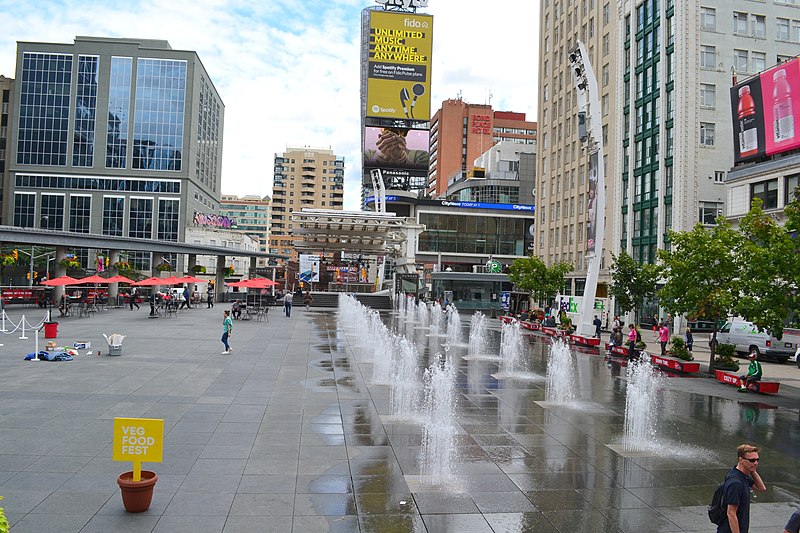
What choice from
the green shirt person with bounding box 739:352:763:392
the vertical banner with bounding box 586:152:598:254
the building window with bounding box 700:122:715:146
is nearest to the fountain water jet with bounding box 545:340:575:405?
the green shirt person with bounding box 739:352:763:392

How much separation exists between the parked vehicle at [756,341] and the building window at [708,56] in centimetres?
2591

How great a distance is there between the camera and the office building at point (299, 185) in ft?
557

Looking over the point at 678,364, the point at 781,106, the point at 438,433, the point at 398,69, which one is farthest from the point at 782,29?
the point at 398,69

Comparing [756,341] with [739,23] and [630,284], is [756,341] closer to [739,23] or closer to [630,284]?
[630,284]

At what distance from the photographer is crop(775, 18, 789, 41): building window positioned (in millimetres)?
49312

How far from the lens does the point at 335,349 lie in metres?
24.6

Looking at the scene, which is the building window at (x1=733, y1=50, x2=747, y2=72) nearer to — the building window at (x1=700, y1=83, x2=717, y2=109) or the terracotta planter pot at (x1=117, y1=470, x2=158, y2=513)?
the building window at (x1=700, y1=83, x2=717, y2=109)

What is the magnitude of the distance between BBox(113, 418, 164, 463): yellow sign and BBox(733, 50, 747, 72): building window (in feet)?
178

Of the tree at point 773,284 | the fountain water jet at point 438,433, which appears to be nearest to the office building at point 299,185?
the tree at point 773,284

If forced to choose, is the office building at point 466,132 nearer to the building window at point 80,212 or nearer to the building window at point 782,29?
the building window at point 80,212

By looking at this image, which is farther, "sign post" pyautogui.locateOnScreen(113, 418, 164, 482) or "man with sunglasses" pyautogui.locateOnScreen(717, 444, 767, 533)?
"sign post" pyautogui.locateOnScreen(113, 418, 164, 482)

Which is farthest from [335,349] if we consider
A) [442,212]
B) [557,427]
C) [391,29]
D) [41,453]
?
[391,29]

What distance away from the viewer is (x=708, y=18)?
47875 millimetres

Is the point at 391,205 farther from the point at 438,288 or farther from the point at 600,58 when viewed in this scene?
the point at 600,58
